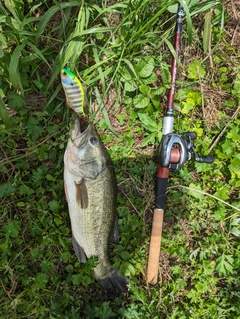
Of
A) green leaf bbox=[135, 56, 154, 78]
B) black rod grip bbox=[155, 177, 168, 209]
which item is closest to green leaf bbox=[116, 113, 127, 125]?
green leaf bbox=[135, 56, 154, 78]

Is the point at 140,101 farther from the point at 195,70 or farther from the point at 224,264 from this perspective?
the point at 224,264

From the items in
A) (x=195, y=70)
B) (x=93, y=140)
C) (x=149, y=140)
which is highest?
(x=195, y=70)

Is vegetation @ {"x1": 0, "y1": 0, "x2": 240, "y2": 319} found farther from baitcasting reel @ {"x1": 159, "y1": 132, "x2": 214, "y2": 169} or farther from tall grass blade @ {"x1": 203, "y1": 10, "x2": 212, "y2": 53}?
baitcasting reel @ {"x1": 159, "y1": 132, "x2": 214, "y2": 169}

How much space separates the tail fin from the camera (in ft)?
10.1

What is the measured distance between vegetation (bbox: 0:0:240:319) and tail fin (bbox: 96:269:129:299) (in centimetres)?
8

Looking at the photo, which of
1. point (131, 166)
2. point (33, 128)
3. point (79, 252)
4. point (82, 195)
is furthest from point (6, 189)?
point (131, 166)

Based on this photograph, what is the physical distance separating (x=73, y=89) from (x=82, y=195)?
907mm

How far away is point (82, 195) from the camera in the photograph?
2.82 m

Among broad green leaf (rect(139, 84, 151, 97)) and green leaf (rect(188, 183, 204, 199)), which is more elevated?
broad green leaf (rect(139, 84, 151, 97))

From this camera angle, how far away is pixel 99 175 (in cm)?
279

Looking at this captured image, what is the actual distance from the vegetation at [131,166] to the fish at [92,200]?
0.38 ft

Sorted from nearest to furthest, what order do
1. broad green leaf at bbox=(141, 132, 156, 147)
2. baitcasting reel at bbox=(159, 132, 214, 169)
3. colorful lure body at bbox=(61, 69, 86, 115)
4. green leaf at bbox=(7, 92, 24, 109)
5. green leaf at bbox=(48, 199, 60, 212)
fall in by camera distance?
colorful lure body at bbox=(61, 69, 86, 115) < baitcasting reel at bbox=(159, 132, 214, 169) < green leaf at bbox=(7, 92, 24, 109) < green leaf at bbox=(48, 199, 60, 212) < broad green leaf at bbox=(141, 132, 156, 147)

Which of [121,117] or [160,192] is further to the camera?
[121,117]

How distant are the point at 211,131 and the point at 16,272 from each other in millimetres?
2322
